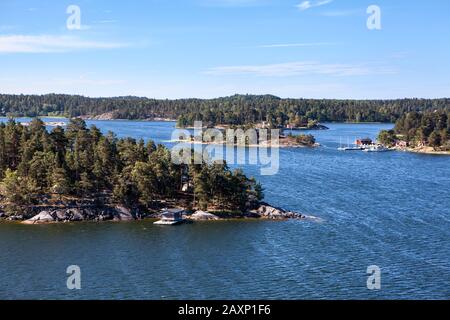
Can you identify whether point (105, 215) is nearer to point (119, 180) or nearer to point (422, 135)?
point (119, 180)

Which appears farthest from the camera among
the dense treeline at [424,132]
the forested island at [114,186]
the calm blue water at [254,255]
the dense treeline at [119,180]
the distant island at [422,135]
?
the dense treeline at [424,132]

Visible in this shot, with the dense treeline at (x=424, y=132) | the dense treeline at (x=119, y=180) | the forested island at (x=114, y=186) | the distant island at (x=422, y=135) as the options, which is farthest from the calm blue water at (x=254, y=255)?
the dense treeline at (x=424, y=132)

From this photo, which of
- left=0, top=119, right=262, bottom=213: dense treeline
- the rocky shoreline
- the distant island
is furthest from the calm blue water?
the distant island

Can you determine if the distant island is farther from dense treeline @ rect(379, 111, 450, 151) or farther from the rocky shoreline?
the rocky shoreline

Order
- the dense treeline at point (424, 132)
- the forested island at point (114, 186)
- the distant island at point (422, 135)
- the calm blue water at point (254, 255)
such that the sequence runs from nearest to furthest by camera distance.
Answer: the calm blue water at point (254, 255) → the forested island at point (114, 186) → the distant island at point (422, 135) → the dense treeline at point (424, 132)

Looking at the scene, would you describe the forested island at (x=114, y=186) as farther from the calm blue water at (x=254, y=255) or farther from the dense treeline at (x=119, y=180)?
the calm blue water at (x=254, y=255)

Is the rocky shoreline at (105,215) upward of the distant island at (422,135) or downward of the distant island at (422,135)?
downward

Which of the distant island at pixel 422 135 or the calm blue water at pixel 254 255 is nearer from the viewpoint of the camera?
the calm blue water at pixel 254 255
